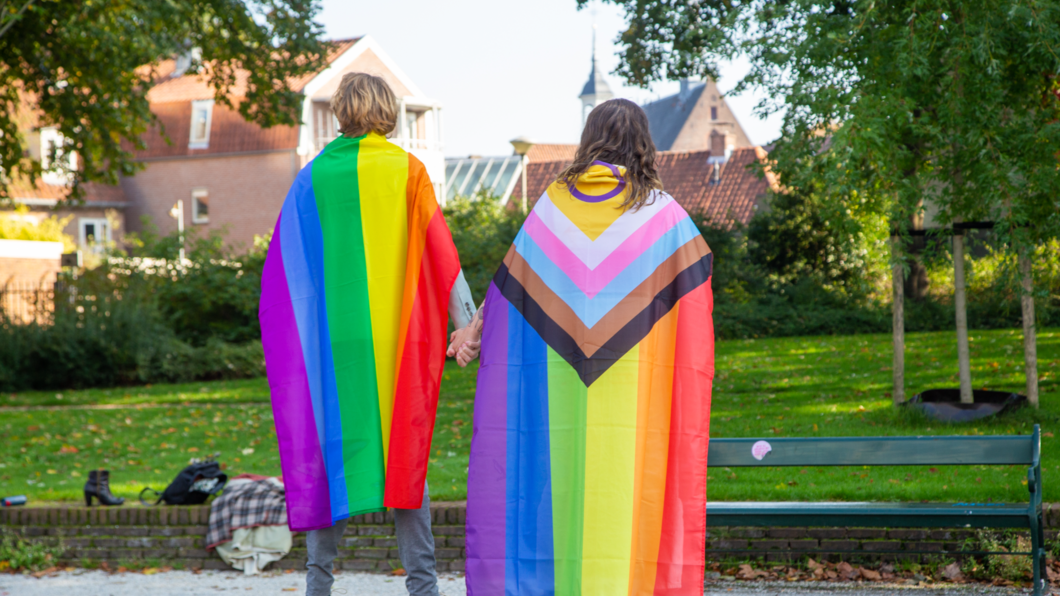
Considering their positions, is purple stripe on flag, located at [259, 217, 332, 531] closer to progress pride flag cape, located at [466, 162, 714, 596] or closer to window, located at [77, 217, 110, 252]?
progress pride flag cape, located at [466, 162, 714, 596]

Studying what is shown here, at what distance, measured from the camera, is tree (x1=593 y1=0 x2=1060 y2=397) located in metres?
6.29

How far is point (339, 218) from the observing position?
3449 mm

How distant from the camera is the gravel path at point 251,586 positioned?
4.91 meters

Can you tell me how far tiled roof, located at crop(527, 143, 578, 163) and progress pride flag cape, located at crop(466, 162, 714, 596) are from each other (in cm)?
5113

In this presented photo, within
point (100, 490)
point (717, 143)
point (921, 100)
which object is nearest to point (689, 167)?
point (717, 143)

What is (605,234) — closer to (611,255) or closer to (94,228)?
(611,255)

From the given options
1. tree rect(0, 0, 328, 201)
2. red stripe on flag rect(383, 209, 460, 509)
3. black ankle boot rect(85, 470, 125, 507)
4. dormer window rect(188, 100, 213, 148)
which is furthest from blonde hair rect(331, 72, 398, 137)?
dormer window rect(188, 100, 213, 148)

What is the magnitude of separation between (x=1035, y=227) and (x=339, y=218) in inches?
207

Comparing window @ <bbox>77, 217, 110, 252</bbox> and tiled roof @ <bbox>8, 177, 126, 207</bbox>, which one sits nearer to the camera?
tiled roof @ <bbox>8, 177, 126, 207</bbox>

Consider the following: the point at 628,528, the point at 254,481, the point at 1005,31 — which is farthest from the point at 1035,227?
the point at 254,481

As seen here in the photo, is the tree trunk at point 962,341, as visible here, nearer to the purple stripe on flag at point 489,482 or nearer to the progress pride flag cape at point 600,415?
the progress pride flag cape at point 600,415

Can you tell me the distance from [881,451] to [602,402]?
223 centimetres

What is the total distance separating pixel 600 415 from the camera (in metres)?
3.17

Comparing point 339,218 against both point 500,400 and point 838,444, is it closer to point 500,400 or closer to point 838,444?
point 500,400
